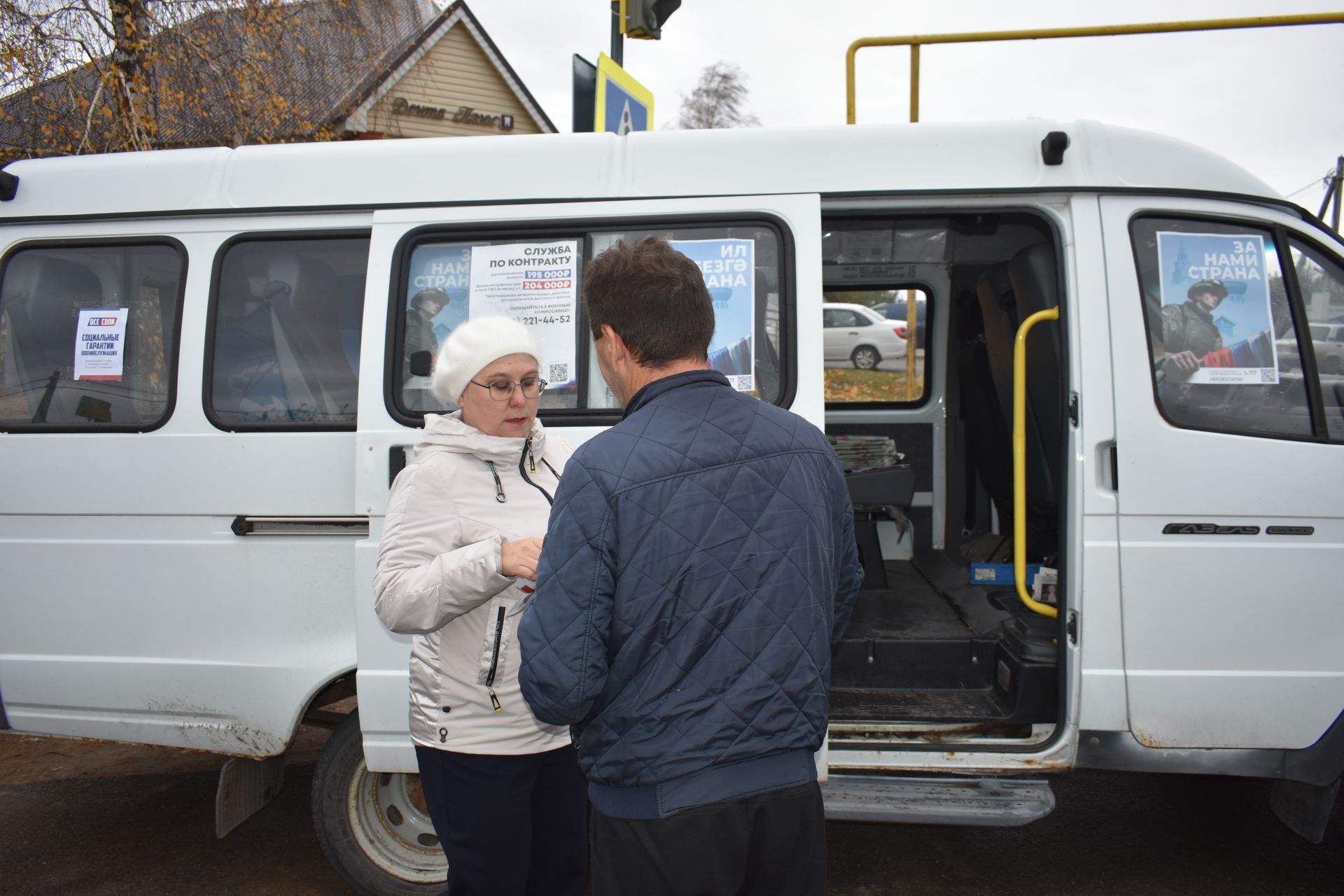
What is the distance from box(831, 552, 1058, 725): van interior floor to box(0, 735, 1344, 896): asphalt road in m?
0.67

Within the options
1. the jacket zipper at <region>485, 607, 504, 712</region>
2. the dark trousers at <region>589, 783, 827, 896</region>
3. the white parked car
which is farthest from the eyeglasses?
the white parked car

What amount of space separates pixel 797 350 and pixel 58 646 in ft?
8.88

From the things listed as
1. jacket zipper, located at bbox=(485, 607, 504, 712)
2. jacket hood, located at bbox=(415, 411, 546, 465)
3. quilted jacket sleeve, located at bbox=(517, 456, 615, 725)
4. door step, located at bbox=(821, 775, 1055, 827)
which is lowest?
door step, located at bbox=(821, 775, 1055, 827)

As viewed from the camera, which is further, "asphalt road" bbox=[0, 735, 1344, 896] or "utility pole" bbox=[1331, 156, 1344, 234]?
"utility pole" bbox=[1331, 156, 1344, 234]

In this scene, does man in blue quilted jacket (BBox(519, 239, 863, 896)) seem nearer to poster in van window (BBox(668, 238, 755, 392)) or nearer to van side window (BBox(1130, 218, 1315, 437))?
poster in van window (BBox(668, 238, 755, 392))

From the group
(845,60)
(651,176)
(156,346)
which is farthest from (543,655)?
(845,60)

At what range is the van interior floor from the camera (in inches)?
125

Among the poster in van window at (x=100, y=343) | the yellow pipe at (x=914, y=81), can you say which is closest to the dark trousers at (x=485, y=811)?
the poster in van window at (x=100, y=343)

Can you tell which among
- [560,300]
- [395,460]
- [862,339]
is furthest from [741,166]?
[862,339]

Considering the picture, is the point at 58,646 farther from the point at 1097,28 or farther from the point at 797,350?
the point at 1097,28

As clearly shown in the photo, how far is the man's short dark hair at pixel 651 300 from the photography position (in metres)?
1.54

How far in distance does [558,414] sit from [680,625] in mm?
1582

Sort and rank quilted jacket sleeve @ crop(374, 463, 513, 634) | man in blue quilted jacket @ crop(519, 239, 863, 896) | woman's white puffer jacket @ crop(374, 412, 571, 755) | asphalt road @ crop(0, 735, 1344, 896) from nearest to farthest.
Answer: man in blue quilted jacket @ crop(519, 239, 863, 896) → quilted jacket sleeve @ crop(374, 463, 513, 634) → woman's white puffer jacket @ crop(374, 412, 571, 755) → asphalt road @ crop(0, 735, 1344, 896)

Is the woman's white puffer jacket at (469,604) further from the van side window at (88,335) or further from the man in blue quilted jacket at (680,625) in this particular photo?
the van side window at (88,335)
